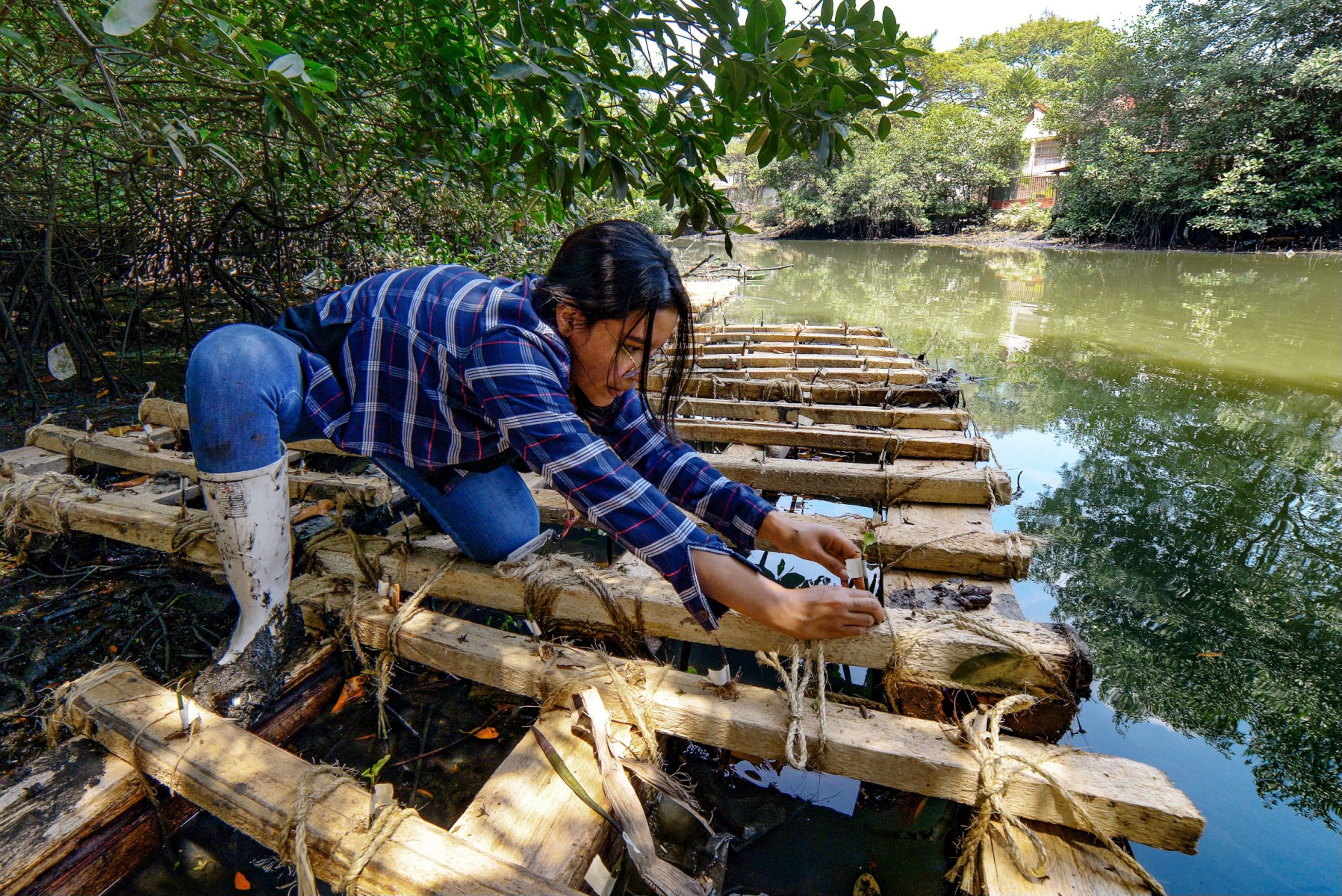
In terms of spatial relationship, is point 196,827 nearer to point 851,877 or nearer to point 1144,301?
point 851,877

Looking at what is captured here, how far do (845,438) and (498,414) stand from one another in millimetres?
2051

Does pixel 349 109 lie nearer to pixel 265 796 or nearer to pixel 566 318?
pixel 566 318

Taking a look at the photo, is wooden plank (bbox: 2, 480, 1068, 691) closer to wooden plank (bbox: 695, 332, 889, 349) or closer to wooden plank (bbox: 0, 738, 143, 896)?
wooden plank (bbox: 0, 738, 143, 896)

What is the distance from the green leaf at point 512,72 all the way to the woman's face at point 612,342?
0.65m

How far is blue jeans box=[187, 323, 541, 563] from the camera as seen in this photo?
1.51 metres

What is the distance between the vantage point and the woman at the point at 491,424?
1.27 m

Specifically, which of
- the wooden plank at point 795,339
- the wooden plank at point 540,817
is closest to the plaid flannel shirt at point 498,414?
the wooden plank at point 540,817

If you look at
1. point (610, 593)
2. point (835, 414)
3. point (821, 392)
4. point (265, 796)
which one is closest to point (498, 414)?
point (610, 593)

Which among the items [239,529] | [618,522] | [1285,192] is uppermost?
[1285,192]

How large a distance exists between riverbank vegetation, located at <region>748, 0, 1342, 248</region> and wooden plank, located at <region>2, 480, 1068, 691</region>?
20739 mm

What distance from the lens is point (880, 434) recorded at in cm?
291

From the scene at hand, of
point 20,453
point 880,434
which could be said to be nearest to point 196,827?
point 20,453

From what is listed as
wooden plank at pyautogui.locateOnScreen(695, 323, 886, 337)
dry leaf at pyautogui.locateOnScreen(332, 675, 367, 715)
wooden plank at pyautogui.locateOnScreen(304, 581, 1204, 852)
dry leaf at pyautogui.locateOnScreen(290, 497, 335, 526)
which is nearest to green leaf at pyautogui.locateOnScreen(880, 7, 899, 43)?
wooden plank at pyautogui.locateOnScreen(304, 581, 1204, 852)

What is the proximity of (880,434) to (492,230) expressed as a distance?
4367 mm
